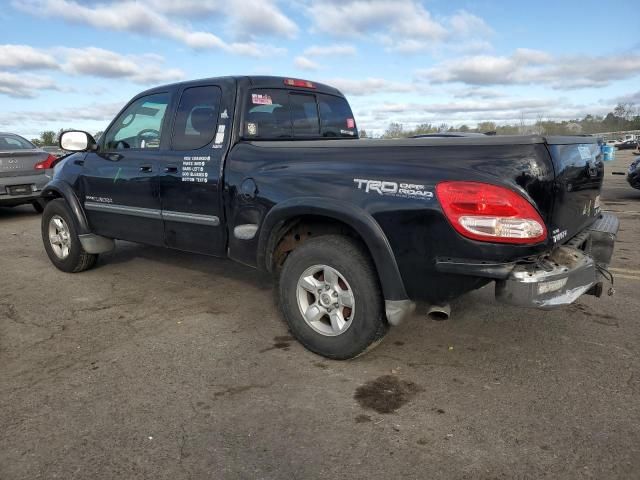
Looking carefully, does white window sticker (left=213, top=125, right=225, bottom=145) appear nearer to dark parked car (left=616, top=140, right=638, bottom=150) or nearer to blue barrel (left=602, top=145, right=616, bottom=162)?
blue barrel (left=602, top=145, right=616, bottom=162)

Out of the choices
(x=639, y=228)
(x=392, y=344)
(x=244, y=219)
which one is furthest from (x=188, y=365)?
(x=639, y=228)

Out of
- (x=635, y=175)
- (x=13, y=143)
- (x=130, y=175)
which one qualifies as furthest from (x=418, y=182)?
(x=635, y=175)

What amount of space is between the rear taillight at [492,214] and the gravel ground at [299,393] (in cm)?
93

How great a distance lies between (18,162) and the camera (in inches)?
360

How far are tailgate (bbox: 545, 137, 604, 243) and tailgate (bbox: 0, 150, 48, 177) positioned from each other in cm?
907

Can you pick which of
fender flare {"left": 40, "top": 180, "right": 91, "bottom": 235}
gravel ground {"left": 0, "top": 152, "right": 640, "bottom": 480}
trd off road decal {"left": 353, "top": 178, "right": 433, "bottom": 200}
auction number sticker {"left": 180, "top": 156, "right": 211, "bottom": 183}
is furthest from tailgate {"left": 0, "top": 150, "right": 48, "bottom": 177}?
trd off road decal {"left": 353, "top": 178, "right": 433, "bottom": 200}

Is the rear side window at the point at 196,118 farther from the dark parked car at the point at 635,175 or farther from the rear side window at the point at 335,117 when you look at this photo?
the dark parked car at the point at 635,175

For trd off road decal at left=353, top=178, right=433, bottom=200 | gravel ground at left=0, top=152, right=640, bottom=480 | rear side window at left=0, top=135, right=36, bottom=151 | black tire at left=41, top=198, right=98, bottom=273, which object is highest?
rear side window at left=0, top=135, right=36, bottom=151

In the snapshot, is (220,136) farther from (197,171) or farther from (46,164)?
(46,164)

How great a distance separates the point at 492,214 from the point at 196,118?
257cm

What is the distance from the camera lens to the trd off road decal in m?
2.80

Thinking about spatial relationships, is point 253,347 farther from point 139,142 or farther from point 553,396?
point 139,142

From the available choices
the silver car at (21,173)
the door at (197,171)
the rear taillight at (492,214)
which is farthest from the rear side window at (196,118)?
the silver car at (21,173)

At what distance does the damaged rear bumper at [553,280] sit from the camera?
8.84ft
